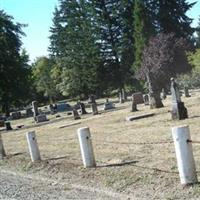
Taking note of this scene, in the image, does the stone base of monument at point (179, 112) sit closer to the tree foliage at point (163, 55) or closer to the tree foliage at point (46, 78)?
the tree foliage at point (163, 55)

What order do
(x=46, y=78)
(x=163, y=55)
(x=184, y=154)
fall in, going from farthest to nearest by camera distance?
(x=46, y=78), (x=163, y=55), (x=184, y=154)

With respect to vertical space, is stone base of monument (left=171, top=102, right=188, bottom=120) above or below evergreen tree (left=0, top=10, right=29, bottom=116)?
below

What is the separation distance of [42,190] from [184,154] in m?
3.05

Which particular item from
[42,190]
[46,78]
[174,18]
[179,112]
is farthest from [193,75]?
[42,190]

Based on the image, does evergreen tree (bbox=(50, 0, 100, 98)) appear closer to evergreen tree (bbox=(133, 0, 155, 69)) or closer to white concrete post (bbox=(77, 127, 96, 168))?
evergreen tree (bbox=(133, 0, 155, 69))

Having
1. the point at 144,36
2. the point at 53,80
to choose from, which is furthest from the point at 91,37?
the point at 53,80

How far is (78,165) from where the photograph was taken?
12211mm

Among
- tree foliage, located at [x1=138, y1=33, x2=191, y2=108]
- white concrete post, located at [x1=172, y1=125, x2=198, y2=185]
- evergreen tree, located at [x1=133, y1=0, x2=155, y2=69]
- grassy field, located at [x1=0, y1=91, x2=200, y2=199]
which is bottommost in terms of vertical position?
grassy field, located at [x1=0, y1=91, x2=200, y2=199]

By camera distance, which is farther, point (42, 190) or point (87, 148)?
point (87, 148)

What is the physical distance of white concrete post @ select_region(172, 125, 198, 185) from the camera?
8.62 meters

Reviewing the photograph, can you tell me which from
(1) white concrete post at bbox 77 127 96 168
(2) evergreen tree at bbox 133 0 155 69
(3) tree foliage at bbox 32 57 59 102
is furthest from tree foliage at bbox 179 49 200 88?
(1) white concrete post at bbox 77 127 96 168

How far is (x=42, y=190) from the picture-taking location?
10.2 metres

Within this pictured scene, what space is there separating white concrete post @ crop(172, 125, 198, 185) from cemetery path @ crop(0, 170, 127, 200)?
1.17 m

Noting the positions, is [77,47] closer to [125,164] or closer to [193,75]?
[193,75]
